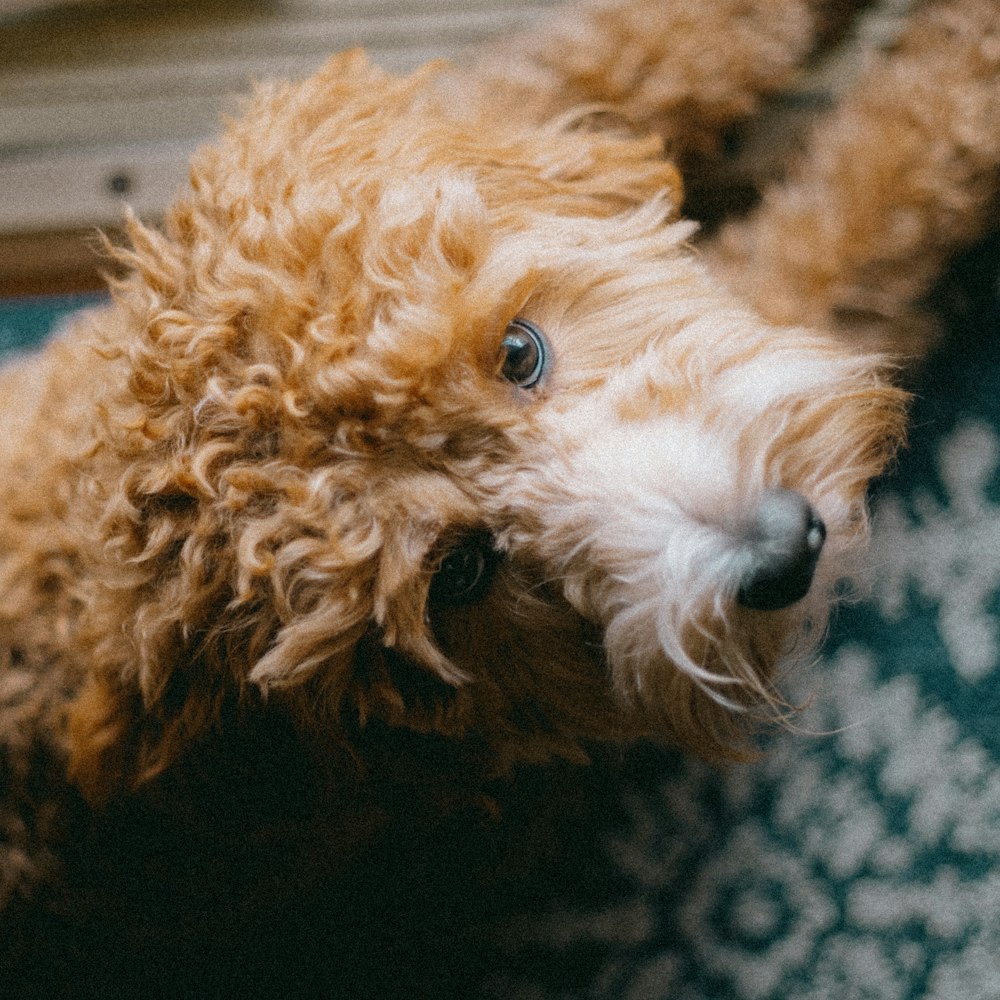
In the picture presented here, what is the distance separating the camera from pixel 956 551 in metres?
1.52

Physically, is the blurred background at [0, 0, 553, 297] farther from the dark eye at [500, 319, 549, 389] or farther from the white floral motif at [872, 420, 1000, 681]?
the white floral motif at [872, 420, 1000, 681]

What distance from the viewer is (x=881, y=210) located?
1.46m

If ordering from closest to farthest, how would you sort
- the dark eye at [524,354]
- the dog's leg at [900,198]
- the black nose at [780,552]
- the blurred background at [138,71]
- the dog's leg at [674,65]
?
the black nose at [780,552] < the dark eye at [524,354] < the dog's leg at [900,198] < the dog's leg at [674,65] < the blurred background at [138,71]

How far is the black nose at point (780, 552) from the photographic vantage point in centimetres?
95

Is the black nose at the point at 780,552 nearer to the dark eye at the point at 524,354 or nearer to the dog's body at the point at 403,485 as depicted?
the dog's body at the point at 403,485

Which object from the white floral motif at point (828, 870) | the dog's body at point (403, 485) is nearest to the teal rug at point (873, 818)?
the white floral motif at point (828, 870)

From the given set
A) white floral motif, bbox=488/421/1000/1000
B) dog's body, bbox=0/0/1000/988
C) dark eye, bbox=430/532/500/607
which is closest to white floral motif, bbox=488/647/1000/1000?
white floral motif, bbox=488/421/1000/1000

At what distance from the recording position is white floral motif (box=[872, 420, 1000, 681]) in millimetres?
1503

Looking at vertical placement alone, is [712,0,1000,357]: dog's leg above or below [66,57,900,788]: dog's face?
above

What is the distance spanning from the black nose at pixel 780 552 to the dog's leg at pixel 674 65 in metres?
0.82

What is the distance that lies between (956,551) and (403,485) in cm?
97

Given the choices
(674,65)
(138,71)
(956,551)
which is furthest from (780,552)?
(138,71)

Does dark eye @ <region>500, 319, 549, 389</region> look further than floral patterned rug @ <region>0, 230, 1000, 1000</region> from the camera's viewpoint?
No

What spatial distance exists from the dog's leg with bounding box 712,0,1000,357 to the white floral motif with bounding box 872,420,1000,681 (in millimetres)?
205
